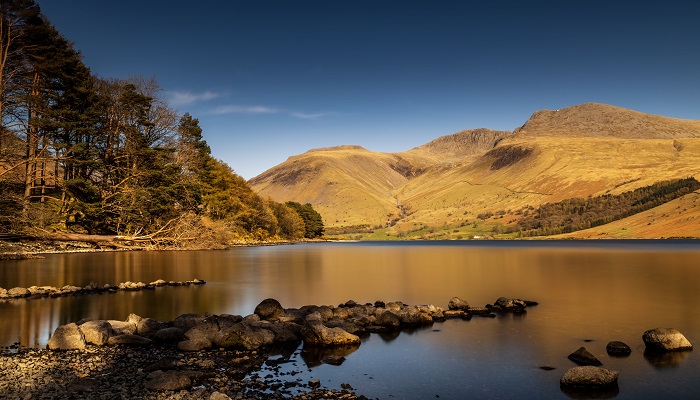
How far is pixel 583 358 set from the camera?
1504 centimetres

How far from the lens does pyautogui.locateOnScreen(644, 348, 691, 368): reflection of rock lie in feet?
48.5

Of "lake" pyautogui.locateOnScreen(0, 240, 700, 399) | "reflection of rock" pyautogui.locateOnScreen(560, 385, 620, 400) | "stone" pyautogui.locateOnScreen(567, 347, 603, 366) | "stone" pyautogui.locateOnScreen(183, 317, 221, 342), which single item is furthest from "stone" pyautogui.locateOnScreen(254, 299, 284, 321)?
"reflection of rock" pyautogui.locateOnScreen(560, 385, 620, 400)

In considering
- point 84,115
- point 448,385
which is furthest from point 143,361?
point 84,115

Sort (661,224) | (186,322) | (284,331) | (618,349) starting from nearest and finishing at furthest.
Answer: (618,349) < (284,331) < (186,322) < (661,224)

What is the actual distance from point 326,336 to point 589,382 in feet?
30.4

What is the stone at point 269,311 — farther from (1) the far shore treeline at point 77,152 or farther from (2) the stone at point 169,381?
(1) the far shore treeline at point 77,152

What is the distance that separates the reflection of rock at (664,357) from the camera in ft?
48.5

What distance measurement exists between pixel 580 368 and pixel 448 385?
157 inches

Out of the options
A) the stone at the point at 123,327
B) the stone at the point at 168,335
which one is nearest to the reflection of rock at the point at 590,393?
the stone at the point at 168,335

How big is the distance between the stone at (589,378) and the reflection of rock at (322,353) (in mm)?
7299

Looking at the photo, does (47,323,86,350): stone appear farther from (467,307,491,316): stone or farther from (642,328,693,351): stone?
(642,328,693,351): stone

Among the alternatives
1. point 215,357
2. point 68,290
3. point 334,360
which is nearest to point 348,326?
point 334,360

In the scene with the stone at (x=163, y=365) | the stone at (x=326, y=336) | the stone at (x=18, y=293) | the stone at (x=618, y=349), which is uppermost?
the stone at (x=18, y=293)

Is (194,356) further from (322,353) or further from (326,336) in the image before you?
(326,336)
